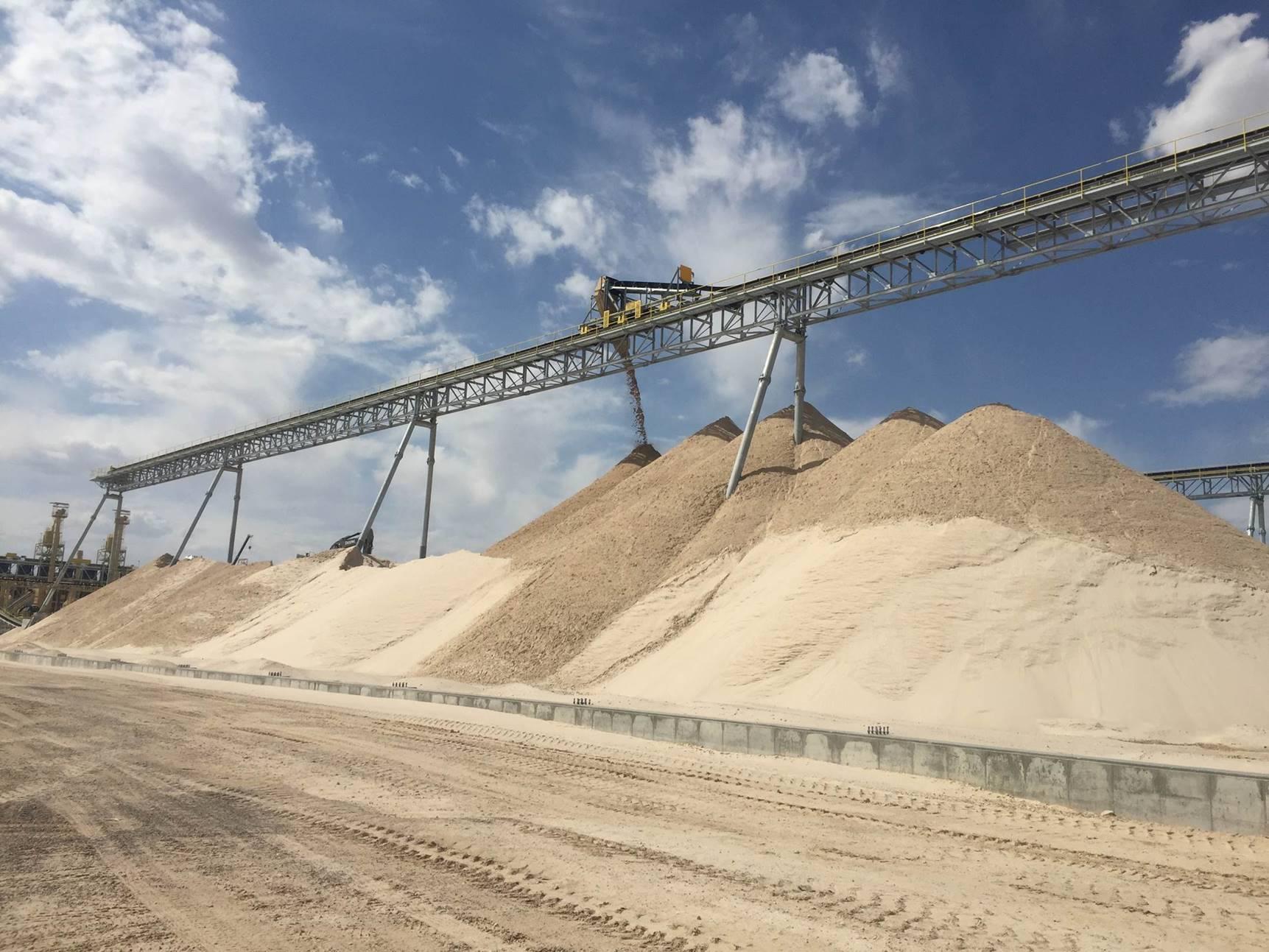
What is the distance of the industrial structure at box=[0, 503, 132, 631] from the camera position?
2704 inches

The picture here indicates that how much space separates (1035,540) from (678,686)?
8022mm

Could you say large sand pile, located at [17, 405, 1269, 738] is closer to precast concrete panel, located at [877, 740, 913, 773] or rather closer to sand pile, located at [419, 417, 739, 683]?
sand pile, located at [419, 417, 739, 683]

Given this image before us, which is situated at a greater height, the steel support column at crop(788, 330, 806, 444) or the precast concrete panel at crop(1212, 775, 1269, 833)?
the steel support column at crop(788, 330, 806, 444)

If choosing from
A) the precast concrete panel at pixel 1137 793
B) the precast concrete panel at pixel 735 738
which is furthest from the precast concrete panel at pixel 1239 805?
the precast concrete panel at pixel 735 738

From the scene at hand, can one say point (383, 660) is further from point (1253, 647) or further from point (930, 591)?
point (1253, 647)

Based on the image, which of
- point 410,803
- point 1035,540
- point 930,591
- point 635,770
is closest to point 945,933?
point 410,803

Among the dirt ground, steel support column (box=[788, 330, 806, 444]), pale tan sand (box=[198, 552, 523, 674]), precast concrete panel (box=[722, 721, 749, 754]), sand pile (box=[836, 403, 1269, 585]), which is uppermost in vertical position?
steel support column (box=[788, 330, 806, 444])

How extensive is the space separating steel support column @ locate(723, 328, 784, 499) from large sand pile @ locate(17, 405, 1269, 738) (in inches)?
19.1

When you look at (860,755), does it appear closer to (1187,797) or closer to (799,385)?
(1187,797)

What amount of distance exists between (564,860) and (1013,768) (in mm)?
6222

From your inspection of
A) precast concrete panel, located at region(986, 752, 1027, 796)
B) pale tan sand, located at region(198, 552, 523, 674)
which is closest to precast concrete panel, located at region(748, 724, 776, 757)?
precast concrete panel, located at region(986, 752, 1027, 796)

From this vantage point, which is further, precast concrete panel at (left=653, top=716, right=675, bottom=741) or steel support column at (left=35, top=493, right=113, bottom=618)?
steel support column at (left=35, top=493, right=113, bottom=618)

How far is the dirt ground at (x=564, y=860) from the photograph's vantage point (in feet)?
15.8

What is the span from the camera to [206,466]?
5616 centimetres
